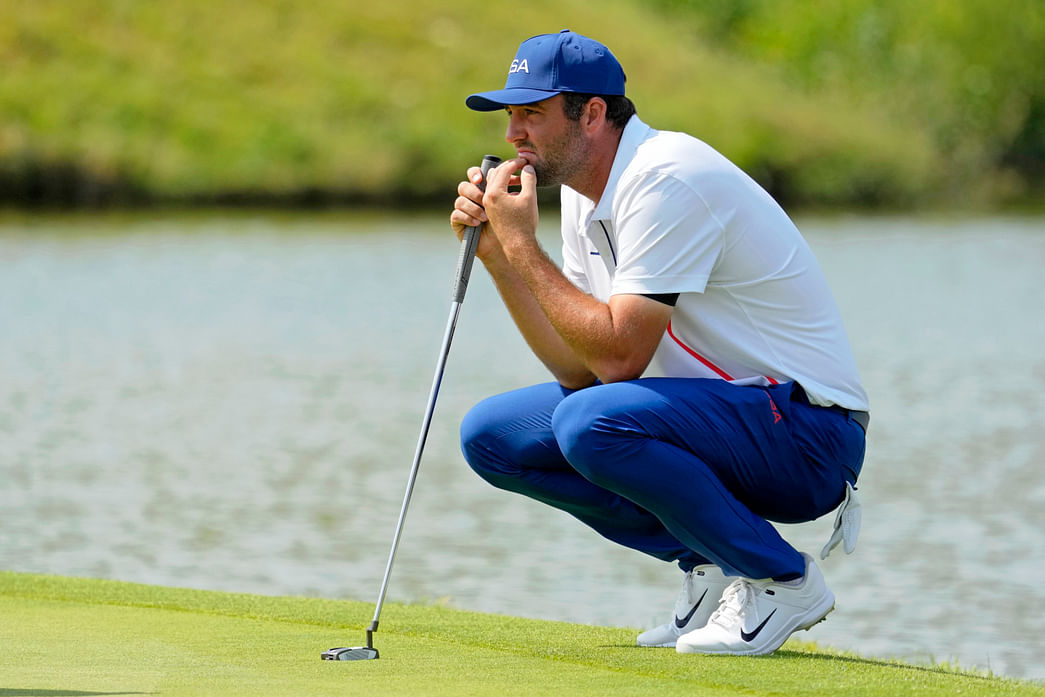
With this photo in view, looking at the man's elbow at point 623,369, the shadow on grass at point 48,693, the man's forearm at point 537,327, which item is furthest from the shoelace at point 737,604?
the shadow on grass at point 48,693

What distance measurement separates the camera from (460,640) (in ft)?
13.1

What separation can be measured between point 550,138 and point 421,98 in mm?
38603

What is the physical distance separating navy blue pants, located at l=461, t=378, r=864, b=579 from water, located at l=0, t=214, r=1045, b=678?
1.49 m

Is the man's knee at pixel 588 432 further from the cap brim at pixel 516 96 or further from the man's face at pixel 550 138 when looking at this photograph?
the cap brim at pixel 516 96

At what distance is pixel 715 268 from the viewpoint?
3.79 m

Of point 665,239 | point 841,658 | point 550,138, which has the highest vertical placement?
point 550,138

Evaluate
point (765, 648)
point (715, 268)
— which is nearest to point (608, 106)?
point (715, 268)

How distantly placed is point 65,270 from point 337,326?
5.97 meters

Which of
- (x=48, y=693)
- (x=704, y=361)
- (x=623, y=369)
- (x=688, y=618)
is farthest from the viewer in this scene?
(x=688, y=618)

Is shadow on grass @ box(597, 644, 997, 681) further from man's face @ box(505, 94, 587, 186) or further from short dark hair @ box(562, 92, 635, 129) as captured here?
short dark hair @ box(562, 92, 635, 129)

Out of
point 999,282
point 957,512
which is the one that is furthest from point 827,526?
point 999,282

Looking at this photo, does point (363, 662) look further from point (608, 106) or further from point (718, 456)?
point (608, 106)

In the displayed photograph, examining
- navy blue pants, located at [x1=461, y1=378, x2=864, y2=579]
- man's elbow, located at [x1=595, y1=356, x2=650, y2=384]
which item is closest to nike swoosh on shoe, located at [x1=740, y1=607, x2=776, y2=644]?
navy blue pants, located at [x1=461, y1=378, x2=864, y2=579]

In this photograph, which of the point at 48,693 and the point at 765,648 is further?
the point at 765,648
